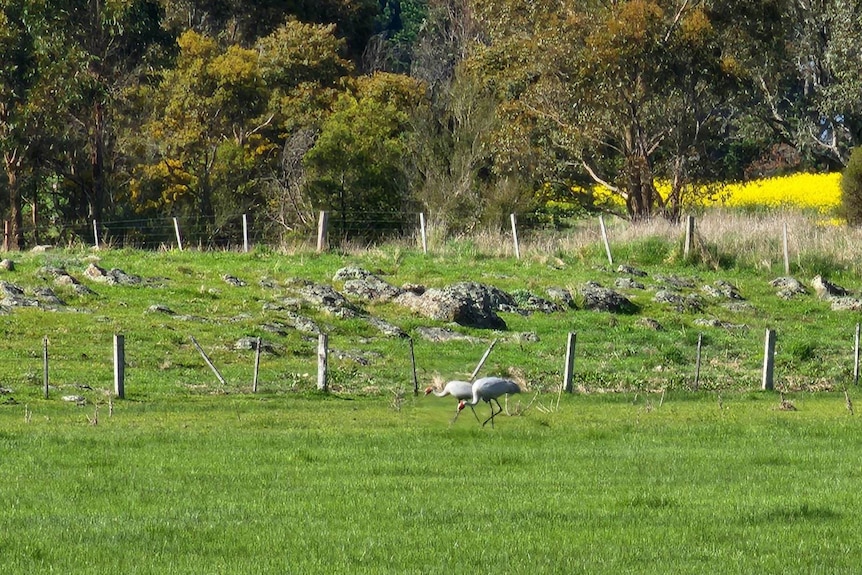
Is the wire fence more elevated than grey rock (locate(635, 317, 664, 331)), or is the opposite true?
the wire fence

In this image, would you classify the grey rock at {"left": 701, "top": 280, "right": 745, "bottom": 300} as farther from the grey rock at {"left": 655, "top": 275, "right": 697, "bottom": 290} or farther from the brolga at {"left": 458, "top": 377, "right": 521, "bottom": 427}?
the brolga at {"left": 458, "top": 377, "right": 521, "bottom": 427}

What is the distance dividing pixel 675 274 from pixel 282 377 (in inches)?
717

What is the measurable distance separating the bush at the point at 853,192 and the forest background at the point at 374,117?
15.3 ft

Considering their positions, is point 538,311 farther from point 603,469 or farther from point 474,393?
point 603,469

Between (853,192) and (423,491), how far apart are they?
43.0 metres

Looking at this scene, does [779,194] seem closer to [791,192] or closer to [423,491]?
[791,192]

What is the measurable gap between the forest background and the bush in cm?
465

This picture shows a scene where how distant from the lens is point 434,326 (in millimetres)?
34375

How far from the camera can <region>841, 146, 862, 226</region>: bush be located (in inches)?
2160

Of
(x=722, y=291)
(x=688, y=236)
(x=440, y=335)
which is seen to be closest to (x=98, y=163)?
(x=688, y=236)

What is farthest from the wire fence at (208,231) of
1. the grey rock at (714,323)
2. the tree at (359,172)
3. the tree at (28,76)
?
the grey rock at (714,323)

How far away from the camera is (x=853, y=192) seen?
182 ft

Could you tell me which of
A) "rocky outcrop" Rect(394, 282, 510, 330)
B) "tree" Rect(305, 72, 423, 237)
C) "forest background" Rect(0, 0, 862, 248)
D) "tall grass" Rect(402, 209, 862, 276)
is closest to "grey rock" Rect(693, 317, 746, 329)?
"rocky outcrop" Rect(394, 282, 510, 330)

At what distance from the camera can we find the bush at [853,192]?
54.9 meters
